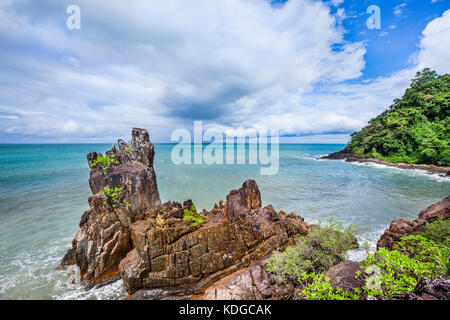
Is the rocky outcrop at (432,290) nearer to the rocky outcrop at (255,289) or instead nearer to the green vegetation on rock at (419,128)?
the rocky outcrop at (255,289)

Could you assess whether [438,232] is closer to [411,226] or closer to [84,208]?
[411,226]

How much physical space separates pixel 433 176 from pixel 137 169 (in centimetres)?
4619

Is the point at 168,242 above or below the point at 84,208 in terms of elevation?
above

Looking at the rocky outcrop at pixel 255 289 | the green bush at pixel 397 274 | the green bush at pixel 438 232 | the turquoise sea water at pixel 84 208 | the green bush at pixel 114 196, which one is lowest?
the turquoise sea water at pixel 84 208

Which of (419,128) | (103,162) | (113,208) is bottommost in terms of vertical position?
(113,208)

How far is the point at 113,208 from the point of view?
398 inches

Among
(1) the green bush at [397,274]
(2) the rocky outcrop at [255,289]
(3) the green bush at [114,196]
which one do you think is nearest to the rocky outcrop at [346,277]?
(1) the green bush at [397,274]

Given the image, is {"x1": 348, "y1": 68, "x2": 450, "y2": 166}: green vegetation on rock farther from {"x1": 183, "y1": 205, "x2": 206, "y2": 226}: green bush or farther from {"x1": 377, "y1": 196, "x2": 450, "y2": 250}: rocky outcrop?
{"x1": 183, "y1": 205, "x2": 206, "y2": 226}: green bush

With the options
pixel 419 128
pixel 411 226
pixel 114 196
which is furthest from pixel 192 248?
pixel 419 128

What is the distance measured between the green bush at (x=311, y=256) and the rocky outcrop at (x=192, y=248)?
1833 millimetres

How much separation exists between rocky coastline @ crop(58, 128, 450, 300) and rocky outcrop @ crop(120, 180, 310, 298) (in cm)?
4

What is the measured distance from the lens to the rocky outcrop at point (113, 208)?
935cm

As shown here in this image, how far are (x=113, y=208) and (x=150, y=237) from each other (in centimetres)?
320

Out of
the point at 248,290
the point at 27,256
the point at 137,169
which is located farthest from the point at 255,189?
the point at 27,256
